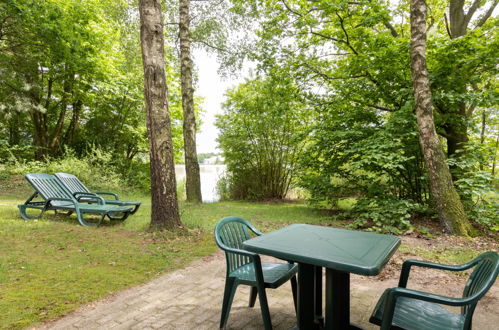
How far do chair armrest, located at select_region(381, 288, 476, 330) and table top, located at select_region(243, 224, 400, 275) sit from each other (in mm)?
167

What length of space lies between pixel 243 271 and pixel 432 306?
1.42 metres

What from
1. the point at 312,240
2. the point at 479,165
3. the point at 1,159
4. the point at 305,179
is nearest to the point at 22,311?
the point at 312,240

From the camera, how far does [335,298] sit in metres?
1.84

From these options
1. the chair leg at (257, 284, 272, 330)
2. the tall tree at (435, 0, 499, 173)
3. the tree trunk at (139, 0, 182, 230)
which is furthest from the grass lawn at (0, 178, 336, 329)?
the tall tree at (435, 0, 499, 173)

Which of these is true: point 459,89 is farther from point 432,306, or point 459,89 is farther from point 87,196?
point 87,196

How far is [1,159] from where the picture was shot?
11633 mm

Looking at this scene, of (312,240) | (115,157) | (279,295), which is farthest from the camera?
(115,157)

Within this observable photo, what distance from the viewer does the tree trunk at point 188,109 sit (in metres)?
8.80

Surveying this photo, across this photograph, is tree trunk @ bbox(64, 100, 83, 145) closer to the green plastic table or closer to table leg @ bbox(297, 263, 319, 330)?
the green plastic table

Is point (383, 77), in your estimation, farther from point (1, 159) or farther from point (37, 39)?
point (1, 159)

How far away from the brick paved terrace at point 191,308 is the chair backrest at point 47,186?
397 centimetres

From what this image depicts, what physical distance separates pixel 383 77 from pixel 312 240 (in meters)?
6.05

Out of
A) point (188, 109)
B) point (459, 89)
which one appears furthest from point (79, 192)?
point (459, 89)

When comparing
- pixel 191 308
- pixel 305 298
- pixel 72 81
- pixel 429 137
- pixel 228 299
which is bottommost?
pixel 191 308
